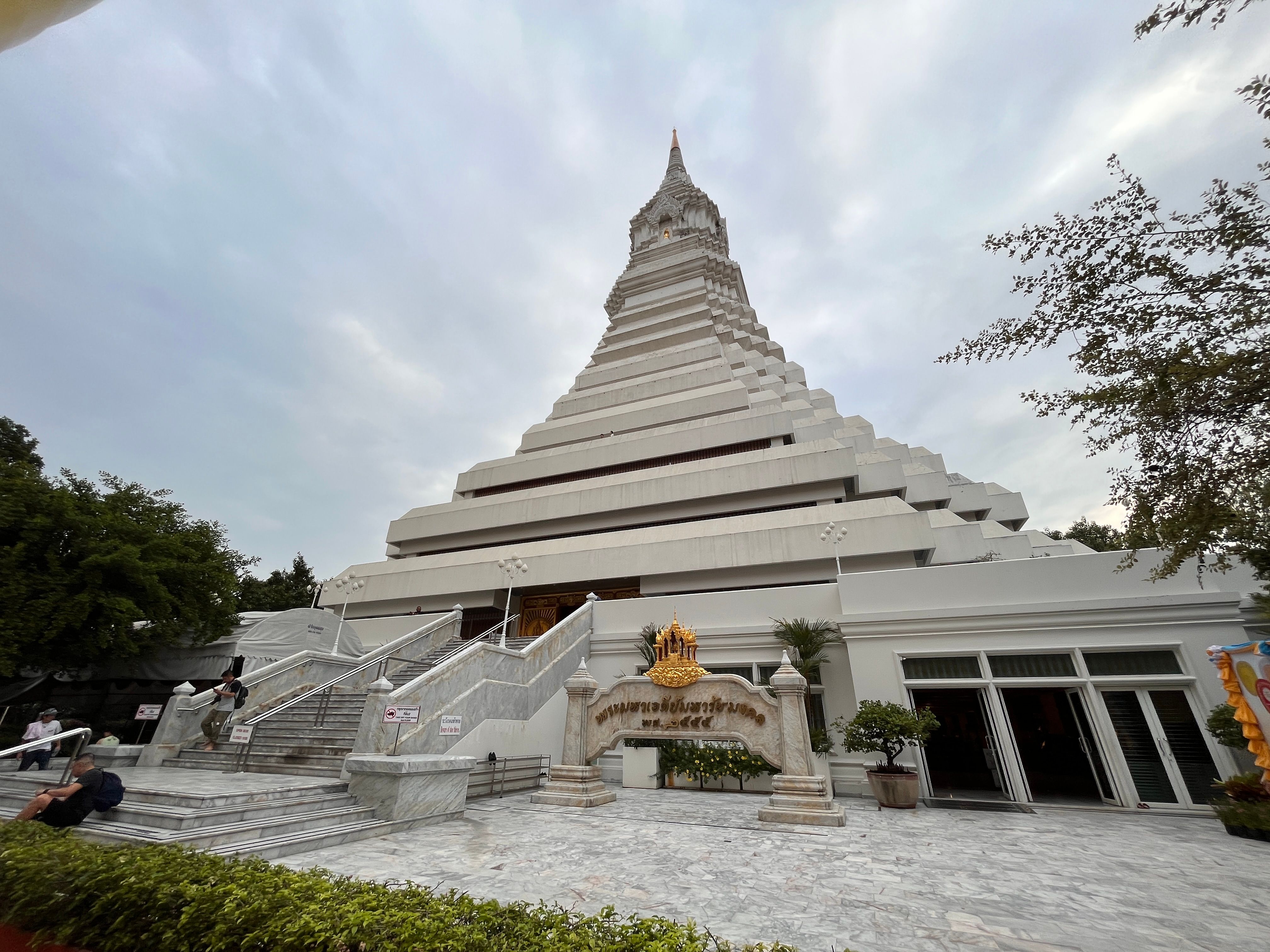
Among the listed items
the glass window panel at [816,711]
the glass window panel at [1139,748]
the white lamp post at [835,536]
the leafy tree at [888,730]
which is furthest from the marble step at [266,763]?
the glass window panel at [1139,748]

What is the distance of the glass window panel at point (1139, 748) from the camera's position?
10.2m

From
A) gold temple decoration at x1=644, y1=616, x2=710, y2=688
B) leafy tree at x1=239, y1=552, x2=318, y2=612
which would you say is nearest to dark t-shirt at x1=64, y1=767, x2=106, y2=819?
gold temple decoration at x1=644, y1=616, x2=710, y2=688

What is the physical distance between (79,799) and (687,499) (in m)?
18.2

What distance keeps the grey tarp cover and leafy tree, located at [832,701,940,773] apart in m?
14.9

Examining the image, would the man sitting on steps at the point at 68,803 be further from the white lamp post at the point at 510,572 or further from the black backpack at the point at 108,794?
the white lamp post at the point at 510,572

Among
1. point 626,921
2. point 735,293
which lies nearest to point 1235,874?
point 626,921

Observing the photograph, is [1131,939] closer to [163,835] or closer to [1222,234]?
[1222,234]

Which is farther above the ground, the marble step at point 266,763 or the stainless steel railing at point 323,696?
the stainless steel railing at point 323,696

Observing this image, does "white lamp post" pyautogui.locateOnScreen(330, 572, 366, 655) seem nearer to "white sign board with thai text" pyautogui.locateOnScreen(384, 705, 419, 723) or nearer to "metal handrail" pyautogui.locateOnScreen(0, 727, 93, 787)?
"white sign board with thai text" pyautogui.locateOnScreen(384, 705, 419, 723)

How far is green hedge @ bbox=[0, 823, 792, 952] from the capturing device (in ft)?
10.6

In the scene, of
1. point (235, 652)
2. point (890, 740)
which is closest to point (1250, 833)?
point (890, 740)

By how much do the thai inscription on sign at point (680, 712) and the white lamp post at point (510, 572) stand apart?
5027mm

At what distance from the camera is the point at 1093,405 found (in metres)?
7.24

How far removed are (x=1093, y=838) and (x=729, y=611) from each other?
8.75 metres
